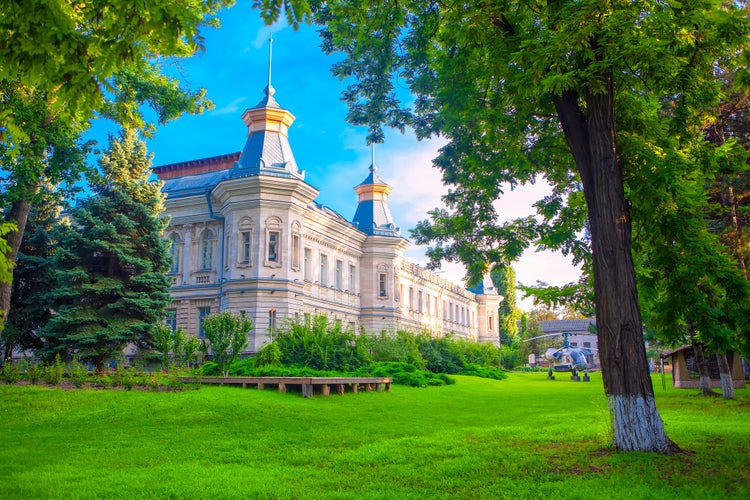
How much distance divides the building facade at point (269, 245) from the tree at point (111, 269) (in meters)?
2.36

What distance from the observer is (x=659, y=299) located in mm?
9961

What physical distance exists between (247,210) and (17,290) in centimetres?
1133

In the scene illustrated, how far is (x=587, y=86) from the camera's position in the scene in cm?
905

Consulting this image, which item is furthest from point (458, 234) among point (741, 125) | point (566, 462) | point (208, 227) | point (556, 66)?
point (208, 227)

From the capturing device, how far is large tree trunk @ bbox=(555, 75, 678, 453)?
26.2 ft

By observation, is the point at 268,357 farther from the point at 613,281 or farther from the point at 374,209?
the point at 374,209

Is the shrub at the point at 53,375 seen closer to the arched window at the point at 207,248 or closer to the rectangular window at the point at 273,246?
the rectangular window at the point at 273,246

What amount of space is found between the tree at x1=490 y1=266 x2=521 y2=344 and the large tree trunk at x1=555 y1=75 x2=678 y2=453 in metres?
65.4

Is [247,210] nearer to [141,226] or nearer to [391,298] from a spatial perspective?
[141,226]

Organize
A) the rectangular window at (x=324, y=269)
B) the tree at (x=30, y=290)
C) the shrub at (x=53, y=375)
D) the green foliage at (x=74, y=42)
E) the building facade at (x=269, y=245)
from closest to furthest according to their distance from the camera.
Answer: the green foliage at (x=74, y=42)
the shrub at (x=53, y=375)
the tree at (x=30, y=290)
the building facade at (x=269, y=245)
the rectangular window at (x=324, y=269)

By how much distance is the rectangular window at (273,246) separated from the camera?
2958cm

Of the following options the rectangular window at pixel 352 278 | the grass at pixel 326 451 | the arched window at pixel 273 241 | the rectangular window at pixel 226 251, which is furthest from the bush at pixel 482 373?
the grass at pixel 326 451

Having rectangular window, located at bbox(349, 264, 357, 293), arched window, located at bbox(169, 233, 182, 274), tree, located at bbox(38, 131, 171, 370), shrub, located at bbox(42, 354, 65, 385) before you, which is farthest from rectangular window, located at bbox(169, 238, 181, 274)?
shrub, located at bbox(42, 354, 65, 385)

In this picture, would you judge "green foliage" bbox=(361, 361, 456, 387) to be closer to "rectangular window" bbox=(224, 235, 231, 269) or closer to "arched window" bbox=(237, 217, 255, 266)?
"arched window" bbox=(237, 217, 255, 266)
